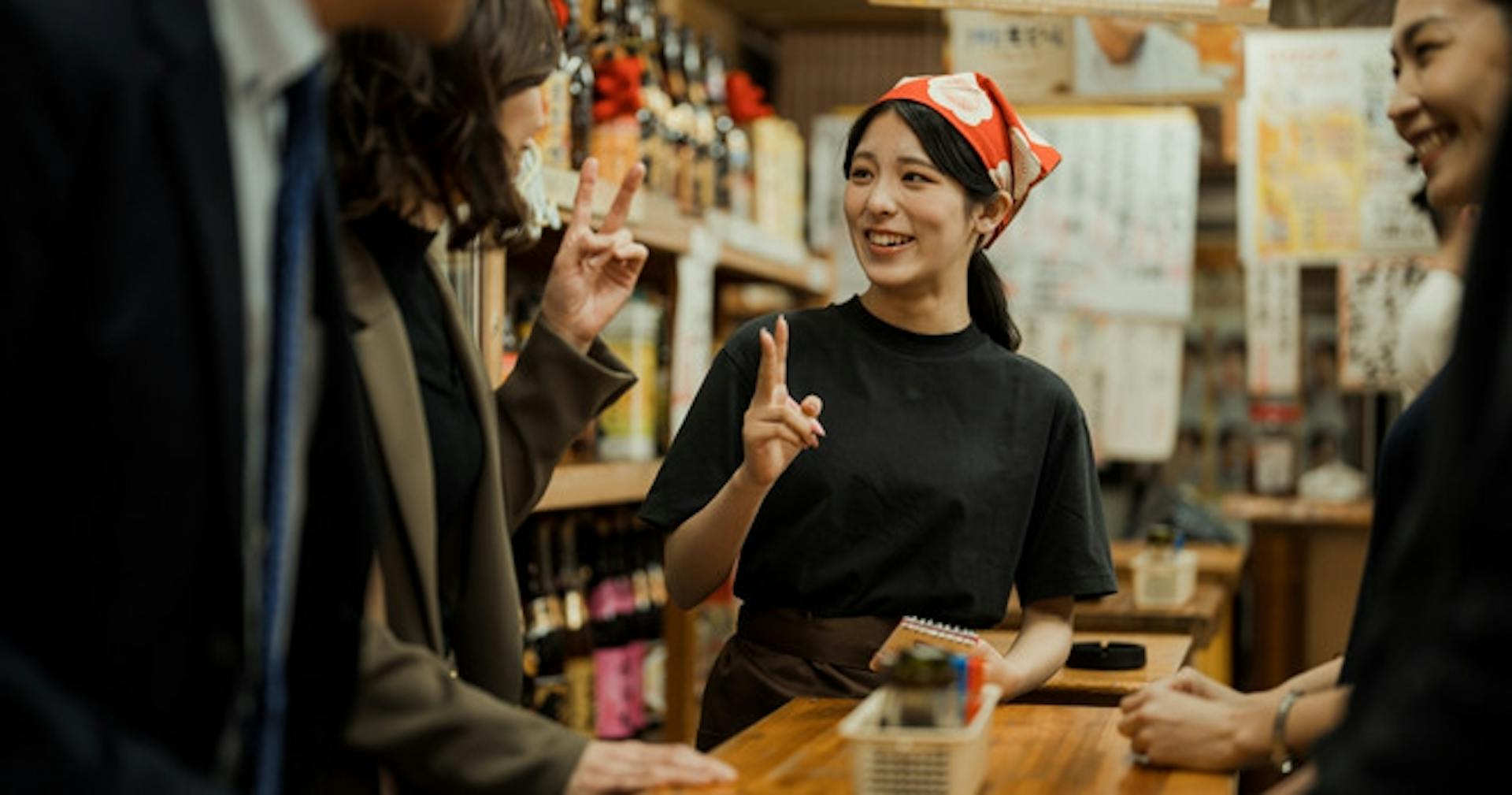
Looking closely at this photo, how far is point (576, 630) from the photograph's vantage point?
13.1 ft

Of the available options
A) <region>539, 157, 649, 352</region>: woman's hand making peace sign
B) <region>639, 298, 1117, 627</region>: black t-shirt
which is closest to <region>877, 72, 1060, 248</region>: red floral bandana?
<region>639, 298, 1117, 627</region>: black t-shirt

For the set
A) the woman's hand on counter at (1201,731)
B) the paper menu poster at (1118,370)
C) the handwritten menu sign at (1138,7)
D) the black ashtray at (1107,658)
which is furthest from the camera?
the paper menu poster at (1118,370)

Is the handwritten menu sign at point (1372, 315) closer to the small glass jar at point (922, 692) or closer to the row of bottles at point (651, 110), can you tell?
the row of bottles at point (651, 110)

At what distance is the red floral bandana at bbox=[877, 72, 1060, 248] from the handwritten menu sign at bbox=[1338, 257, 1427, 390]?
386 cm

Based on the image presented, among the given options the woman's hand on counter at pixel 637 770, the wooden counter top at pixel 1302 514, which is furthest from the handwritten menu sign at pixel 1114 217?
the woman's hand on counter at pixel 637 770

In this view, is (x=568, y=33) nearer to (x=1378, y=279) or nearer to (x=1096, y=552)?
(x=1096, y=552)

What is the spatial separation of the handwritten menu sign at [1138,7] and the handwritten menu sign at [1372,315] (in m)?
3.15

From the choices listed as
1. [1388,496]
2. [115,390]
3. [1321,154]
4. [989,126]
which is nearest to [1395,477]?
[1388,496]

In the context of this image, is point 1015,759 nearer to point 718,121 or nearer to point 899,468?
point 899,468

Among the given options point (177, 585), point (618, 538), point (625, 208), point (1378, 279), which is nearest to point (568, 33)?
point (618, 538)

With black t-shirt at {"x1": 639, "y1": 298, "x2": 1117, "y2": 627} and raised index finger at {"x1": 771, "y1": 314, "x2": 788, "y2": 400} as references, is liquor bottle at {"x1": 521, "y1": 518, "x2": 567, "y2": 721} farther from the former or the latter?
raised index finger at {"x1": 771, "y1": 314, "x2": 788, "y2": 400}

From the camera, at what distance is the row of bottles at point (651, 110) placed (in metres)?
3.52

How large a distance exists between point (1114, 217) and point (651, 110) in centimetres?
279

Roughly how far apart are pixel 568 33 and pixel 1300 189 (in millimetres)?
3093
